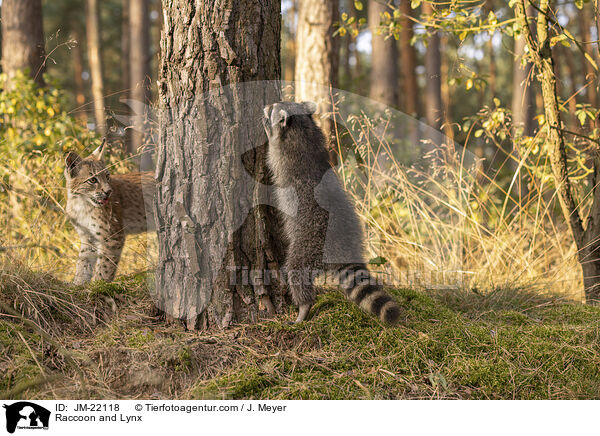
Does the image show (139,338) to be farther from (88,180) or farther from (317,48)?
(317,48)

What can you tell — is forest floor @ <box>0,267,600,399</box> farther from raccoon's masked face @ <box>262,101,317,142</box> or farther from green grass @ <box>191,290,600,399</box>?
raccoon's masked face @ <box>262,101,317,142</box>

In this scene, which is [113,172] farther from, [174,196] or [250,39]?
[250,39]

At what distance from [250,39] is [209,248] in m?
1.59

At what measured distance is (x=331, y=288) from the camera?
14.8 ft

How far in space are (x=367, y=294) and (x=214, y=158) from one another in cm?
153

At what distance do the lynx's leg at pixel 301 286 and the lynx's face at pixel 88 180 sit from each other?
223 cm

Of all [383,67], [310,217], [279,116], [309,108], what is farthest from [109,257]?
[383,67]

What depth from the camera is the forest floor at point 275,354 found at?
3051 millimetres

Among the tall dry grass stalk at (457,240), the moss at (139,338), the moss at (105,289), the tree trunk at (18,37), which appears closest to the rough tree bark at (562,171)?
the tall dry grass stalk at (457,240)

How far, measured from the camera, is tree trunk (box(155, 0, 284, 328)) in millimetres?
3521

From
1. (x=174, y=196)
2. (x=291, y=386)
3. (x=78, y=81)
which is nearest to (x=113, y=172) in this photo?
(x=174, y=196)
